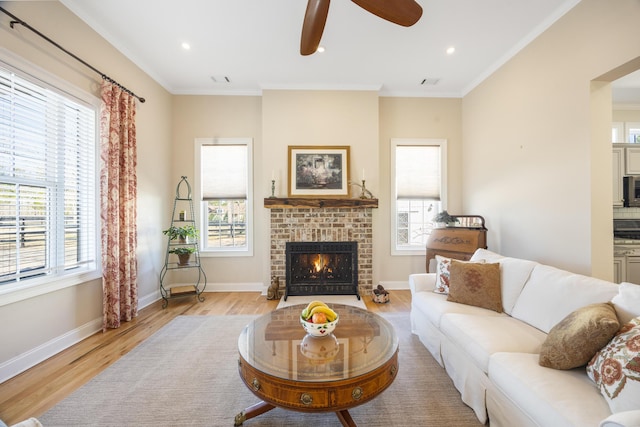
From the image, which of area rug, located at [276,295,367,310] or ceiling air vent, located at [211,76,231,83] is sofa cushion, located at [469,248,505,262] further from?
ceiling air vent, located at [211,76,231,83]

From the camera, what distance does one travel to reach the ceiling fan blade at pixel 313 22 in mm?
1651

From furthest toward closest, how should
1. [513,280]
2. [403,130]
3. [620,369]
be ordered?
[403,130] → [513,280] → [620,369]

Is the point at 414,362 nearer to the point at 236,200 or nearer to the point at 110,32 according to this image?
the point at 236,200

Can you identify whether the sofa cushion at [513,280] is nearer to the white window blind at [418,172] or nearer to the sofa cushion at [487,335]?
the sofa cushion at [487,335]

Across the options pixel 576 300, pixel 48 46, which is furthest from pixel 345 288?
pixel 48 46

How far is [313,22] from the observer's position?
176 centimetres

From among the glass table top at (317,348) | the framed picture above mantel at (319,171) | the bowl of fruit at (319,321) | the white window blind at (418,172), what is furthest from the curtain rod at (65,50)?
the white window blind at (418,172)

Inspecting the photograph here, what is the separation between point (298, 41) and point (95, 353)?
146 inches

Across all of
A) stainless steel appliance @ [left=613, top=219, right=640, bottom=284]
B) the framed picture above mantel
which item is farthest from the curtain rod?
stainless steel appliance @ [left=613, top=219, right=640, bottom=284]

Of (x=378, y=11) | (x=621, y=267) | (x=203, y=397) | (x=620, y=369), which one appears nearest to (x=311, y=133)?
(x=378, y=11)

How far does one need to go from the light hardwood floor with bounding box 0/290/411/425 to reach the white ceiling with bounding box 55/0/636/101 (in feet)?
9.43

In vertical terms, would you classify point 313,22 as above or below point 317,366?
above

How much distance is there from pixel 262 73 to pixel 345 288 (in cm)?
329

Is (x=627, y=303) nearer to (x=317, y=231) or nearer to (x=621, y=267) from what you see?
(x=621, y=267)
